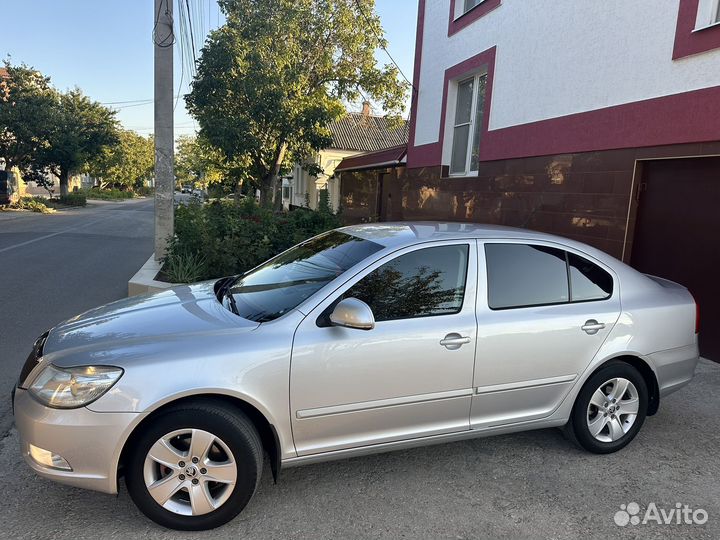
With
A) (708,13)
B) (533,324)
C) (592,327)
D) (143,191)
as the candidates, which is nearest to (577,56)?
(708,13)

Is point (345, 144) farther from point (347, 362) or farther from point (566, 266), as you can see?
point (347, 362)

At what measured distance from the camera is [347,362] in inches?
109

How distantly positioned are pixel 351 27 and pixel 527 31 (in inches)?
479

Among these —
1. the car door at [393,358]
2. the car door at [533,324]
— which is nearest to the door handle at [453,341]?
the car door at [393,358]

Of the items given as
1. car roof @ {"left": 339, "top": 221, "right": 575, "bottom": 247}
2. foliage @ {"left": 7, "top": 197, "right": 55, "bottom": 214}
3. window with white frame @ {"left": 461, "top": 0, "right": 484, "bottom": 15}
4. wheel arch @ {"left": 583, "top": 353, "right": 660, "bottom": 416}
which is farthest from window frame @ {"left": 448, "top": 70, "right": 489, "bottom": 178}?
foliage @ {"left": 7, "top": 197, "right": 55, "bottom": 214}

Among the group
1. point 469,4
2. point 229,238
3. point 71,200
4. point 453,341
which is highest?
point 469,4

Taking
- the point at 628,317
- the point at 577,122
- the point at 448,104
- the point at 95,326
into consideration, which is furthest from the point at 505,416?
the point at 448,104

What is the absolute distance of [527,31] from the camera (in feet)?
25.8

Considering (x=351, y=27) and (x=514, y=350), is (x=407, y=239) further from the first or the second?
(x=351, y=27)

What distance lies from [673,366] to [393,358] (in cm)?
221

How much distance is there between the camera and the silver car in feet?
8.17

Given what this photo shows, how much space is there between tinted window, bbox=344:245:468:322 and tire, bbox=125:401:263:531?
96cm

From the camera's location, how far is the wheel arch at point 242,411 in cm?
250

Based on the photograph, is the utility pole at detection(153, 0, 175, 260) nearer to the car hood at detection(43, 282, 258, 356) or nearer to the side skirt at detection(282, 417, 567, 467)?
the car hood at detection(43, 282, 258, 356)
